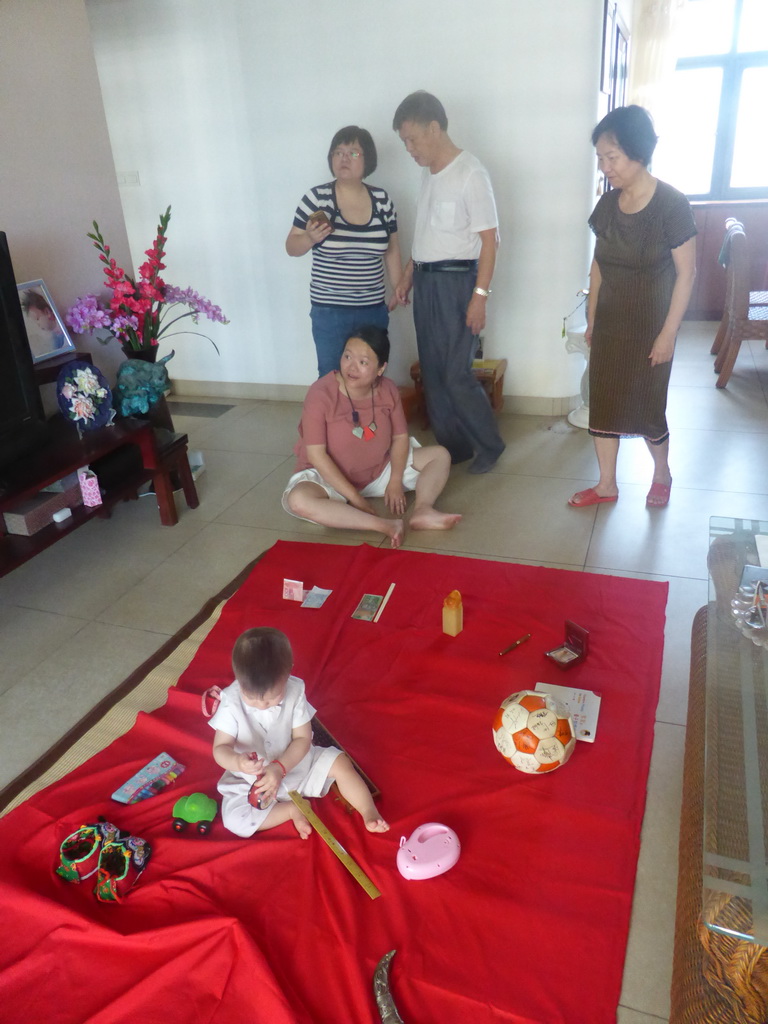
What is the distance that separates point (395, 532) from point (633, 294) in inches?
47.9

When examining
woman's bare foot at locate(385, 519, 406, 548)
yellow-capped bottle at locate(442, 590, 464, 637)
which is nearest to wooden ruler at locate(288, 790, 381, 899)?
yellow-capped bottle at locate(442, 590, 464, 637)

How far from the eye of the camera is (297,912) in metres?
1.44

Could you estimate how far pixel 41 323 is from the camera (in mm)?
2820

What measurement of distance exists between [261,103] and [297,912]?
3.85m

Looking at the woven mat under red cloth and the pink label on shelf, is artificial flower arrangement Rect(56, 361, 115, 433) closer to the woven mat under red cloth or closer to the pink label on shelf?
the pink label on shelf

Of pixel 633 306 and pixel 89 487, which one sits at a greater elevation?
pixel 633 306

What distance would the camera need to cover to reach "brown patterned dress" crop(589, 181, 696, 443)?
2.46 meters

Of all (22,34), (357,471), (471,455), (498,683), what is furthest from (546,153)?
(498,683)

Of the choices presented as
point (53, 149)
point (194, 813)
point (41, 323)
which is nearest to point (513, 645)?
point (194, 813)

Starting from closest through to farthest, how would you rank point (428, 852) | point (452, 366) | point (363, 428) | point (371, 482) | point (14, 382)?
point (428, 852), point (14, 382), point (363, 428), point (371, 482), point (452, 366)

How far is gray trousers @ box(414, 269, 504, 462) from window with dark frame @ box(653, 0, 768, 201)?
3624 mm

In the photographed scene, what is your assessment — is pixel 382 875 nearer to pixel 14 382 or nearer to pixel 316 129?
pixel 14 382

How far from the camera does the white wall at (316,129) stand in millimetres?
3408

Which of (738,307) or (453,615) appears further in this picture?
(738,307)
